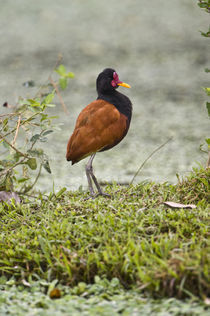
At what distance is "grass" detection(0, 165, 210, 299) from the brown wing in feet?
0.87

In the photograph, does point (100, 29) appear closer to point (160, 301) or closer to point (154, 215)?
point (154, 215)

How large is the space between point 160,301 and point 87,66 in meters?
4.41

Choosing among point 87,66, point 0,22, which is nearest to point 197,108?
point 87,66

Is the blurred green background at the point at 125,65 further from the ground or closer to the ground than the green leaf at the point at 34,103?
closer to the ground

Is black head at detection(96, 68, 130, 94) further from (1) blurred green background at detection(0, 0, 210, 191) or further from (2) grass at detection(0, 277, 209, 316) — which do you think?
(2) grass at detection(0, 277, 209, 316)

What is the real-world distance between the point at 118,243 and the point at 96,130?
73 cm

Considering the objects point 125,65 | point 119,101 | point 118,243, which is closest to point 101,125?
point 119,101

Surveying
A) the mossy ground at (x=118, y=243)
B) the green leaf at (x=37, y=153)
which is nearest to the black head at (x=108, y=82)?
the green leaf at (x=37, y=153)

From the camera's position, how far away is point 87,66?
6.00 m

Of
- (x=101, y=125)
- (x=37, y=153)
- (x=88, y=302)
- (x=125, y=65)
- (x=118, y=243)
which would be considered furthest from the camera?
(x=125, y=65)

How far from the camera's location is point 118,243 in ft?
7.15

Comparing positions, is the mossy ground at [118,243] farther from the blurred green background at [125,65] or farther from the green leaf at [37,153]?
the blurred green background at [125,65]

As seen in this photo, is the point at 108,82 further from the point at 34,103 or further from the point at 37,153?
the point at 37,153

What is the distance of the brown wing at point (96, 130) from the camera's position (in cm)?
271
